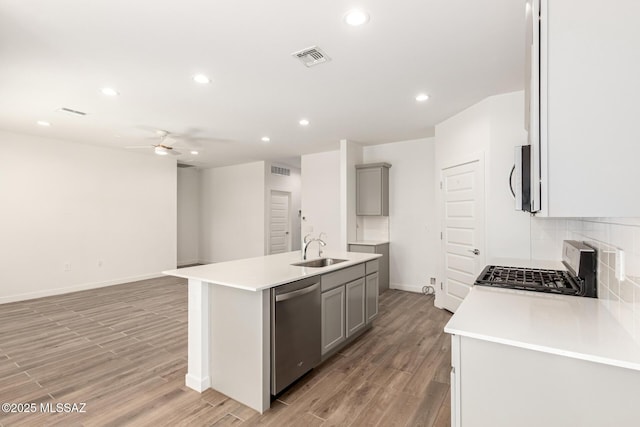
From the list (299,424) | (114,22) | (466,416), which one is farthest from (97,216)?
(466,416)

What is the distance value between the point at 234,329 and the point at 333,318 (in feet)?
3.34

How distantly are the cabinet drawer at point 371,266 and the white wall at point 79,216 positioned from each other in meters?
5.47

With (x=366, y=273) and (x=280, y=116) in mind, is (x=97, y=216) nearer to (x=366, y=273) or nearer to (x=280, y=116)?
(x=280, y=116)

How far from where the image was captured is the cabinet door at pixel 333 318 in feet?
9.25

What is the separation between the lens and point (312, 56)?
8.59ft

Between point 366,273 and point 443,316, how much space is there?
5.13 ft

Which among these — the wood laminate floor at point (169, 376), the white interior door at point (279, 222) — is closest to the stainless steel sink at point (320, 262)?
the wood laminate floor at point (169, 376)

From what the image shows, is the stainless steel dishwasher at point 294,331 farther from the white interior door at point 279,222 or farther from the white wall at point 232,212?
the white interior door at point 279,222

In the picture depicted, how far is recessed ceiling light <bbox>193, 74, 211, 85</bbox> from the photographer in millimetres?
2986

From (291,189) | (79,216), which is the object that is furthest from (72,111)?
(291,189)

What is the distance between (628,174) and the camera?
0.85 m

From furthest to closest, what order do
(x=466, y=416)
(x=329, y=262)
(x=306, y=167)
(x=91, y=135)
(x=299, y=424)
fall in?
(x=306, y=167)
(x=91, y=135)
(x=329, y=262)
(x=299, y=424)
(x=466, y=416)

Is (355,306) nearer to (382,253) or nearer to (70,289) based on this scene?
(382,253)

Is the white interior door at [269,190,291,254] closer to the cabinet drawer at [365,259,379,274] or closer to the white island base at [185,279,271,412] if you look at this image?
the cabinet drawer at [365,259,379,274]
